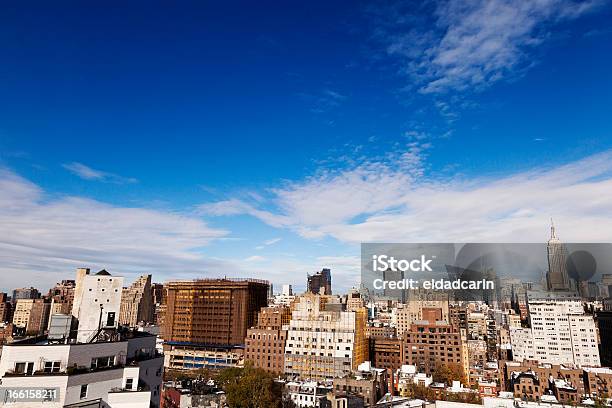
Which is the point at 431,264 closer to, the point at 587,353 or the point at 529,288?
the point at 587,353

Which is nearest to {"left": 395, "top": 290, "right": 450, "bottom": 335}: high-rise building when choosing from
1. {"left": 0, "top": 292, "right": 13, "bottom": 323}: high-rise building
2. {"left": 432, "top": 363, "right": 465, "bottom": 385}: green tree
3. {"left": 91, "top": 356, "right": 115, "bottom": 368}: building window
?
{"left": 432, "top": 363, "right": 465, "bottom": 385}: green tree

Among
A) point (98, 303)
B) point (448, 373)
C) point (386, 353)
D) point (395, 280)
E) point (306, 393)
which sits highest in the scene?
point (395, 280)

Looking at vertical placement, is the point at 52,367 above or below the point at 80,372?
above

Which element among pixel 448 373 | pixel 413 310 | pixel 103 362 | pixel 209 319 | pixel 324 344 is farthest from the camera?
pixel 413 310

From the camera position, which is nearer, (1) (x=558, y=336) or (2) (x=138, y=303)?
(1) (x=558, y=336)

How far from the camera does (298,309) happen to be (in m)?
89.0

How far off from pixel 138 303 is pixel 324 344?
9813 cm

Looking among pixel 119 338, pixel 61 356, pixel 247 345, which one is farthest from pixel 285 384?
pixel 61 356

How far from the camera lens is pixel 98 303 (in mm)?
27375

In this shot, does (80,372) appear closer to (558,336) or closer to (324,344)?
(324,344)

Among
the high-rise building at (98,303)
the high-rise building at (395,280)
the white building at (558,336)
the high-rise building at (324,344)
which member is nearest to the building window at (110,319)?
the high-rise building at (98,303)

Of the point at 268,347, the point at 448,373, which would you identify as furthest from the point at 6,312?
the point at 448,373

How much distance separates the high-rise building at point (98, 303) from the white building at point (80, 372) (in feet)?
8.08

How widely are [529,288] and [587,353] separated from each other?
4434 centimetres
